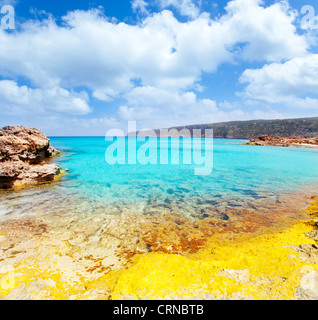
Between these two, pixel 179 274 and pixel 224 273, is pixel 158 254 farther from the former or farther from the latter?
pixel 224 273

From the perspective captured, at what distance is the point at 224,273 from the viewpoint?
4.01m

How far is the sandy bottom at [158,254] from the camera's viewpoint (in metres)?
3.55

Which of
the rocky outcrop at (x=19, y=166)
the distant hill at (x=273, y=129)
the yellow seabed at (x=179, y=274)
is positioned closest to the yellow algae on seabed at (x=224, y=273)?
the yellow seabed at (x=179, y=274)

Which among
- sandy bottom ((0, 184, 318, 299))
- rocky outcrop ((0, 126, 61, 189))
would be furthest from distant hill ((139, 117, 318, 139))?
rocky outcrop ((0, 126, 61, 189))

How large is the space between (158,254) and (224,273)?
1.87 meters

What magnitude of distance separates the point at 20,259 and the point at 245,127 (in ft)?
575

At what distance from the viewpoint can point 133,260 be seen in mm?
A: 4832

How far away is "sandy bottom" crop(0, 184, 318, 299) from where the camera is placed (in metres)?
3.55

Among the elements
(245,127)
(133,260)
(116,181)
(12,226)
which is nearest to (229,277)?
(133,260)

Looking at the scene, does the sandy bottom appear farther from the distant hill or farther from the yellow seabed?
the distant hill

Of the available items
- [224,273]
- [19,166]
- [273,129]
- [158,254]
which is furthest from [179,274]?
[273,129]

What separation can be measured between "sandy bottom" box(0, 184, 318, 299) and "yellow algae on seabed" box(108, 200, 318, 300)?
2cm

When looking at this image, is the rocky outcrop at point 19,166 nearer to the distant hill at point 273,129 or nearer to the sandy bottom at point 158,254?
the sandy bottom at point 158,254
